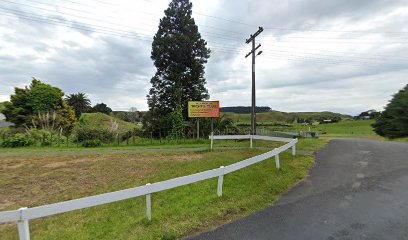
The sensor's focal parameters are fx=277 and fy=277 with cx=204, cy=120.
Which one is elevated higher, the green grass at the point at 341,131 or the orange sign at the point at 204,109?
the orange sign at the point at 204,109

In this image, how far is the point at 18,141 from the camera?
79.4 feet

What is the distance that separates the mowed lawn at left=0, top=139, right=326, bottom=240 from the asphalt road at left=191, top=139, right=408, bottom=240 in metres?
0.50

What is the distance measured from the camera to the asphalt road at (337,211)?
16.9 feet

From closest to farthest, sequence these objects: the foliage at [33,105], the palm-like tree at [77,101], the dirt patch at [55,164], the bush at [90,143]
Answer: the dirt patch at [55,164] < the bush at [90,143] < the foliage at [33,105] < the palm-like tree at [77,101]

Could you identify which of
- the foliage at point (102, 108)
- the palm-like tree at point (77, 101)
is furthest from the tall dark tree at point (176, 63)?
the foliage at point (102, 108)

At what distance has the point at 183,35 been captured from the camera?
33.2 meters

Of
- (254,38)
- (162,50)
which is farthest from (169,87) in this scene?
(254,38)

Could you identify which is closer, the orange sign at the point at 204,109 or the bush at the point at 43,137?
the bush at the point at 43,137

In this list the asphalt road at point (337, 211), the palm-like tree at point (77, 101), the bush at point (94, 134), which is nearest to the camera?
the asphalt road at point (337, 211)

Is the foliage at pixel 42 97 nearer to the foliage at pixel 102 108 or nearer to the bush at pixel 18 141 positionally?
the bush at pixel 18 141

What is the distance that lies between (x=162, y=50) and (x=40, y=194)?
85.8ft

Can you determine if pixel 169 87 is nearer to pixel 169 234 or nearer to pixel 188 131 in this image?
pixel 188 131

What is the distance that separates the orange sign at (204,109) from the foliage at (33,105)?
69.4ft

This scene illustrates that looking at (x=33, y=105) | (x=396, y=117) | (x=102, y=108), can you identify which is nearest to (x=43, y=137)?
(x=33, y=105)
